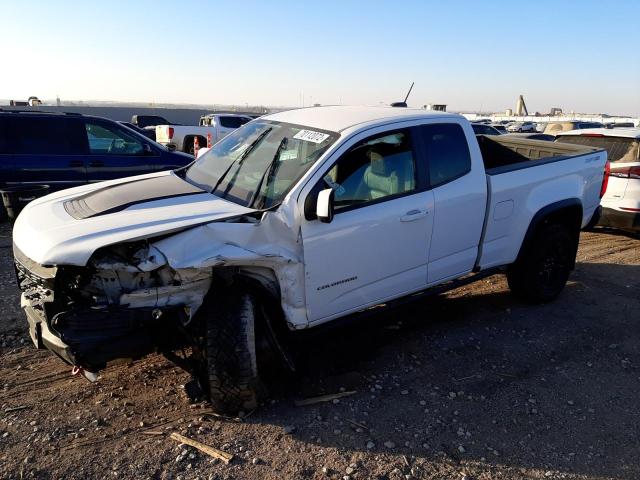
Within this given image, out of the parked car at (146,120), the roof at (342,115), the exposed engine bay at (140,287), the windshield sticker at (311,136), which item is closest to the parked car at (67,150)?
the roof at (342,115)

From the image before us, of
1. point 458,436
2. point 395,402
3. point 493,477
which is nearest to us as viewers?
point 493,477

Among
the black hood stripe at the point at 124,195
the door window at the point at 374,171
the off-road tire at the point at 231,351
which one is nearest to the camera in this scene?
the off-road tire at the point at 231,351

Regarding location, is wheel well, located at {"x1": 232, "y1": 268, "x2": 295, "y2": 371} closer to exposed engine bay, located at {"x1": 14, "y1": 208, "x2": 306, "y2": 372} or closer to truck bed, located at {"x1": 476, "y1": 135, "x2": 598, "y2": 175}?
exposed engine bay, located at {"x1": 14, "y1": 208, "x2": 306, "y2": 372}

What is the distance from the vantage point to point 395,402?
11.6 feet

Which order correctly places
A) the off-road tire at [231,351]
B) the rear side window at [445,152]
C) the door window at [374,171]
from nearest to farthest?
1. the off-road tire at [231,351]
2. the door window at [374,171]
3. the rear side window at [445,152]

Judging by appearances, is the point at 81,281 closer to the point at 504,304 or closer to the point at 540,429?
the point at 540,429

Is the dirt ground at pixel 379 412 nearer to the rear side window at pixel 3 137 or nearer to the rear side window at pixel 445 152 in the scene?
the rear side window at pixel 445 152

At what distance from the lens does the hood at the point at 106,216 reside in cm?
286

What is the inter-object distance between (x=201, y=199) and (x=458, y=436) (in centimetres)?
236

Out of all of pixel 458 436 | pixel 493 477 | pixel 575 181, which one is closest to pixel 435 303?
pixel 575 181

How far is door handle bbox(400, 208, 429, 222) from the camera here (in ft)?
12.3

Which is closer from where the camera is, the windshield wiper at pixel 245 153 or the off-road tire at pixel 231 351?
the off-road tire at pixel 231 351

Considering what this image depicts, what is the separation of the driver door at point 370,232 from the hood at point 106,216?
623 millimetres

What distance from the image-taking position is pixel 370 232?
360cm
